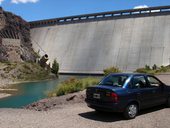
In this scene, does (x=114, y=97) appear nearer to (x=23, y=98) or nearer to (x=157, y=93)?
(x=157, y=93)

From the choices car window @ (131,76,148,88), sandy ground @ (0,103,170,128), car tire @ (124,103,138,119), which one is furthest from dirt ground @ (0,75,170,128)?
car window @ (131,76,148,88)

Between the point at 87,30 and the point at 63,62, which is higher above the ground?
the point at 87,30

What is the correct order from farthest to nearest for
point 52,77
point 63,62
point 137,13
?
point 63,62, point 137,13, point 52,77

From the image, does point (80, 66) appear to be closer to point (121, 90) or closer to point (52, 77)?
point (52, 77)

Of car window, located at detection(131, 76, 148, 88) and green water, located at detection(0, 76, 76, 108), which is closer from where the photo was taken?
car window, located at detection(131, 76, 148, 88)

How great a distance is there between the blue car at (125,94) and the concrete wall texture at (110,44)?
45371 mm

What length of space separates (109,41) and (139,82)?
180 feet

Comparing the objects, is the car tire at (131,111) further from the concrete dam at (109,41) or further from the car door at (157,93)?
the concrete dam at (109,41)

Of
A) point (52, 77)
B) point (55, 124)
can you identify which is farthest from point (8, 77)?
point (55, 124)

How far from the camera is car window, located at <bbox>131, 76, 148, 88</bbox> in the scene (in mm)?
10961

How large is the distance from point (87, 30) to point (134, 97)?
203 ft

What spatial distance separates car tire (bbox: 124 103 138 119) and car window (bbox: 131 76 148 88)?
2.36 feet

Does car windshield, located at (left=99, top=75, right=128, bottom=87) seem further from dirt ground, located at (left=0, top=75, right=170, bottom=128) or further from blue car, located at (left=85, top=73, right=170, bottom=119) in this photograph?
dirt ground, located at (left=0, top=75, right=170, bottom=128)

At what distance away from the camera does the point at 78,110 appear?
493 inches
